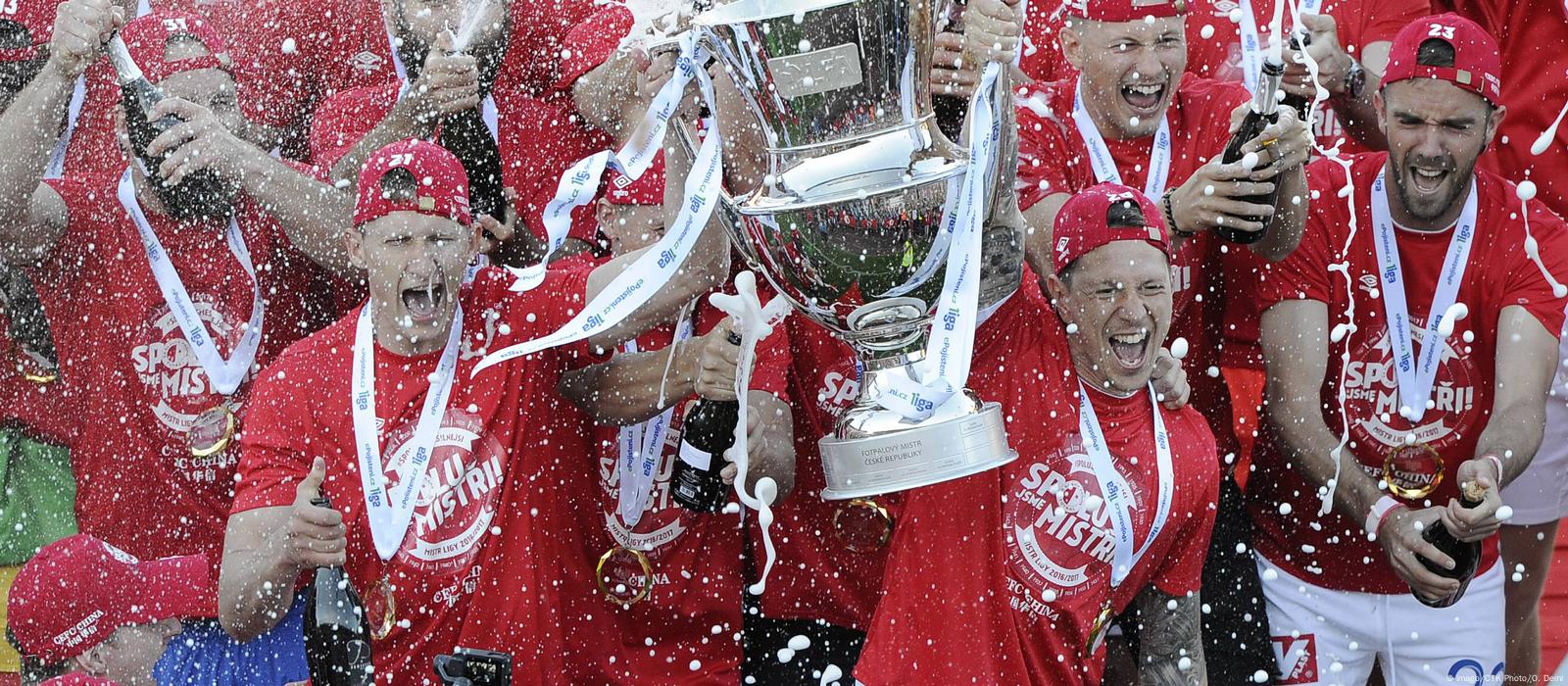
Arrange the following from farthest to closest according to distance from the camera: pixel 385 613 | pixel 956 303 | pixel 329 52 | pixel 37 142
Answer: pixel 329 52 → pixel 37 142 → pixel 385 613 → pixel 956 303

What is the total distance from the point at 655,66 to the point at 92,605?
2.11 metres

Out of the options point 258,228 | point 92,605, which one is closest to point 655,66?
point 258,228

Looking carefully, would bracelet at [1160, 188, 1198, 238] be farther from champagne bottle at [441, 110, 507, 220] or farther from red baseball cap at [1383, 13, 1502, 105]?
champagne bottle at [441, 110, 507, 220]

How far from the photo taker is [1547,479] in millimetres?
5055

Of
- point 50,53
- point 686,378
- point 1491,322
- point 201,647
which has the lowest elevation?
point 201,647

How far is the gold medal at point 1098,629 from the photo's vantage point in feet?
13.7

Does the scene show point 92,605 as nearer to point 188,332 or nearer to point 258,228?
point 188,332

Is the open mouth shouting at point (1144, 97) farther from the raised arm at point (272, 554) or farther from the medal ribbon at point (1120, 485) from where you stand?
the raised arm at point (272, 554)

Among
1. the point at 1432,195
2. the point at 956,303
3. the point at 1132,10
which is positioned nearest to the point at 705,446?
the point at 956,303

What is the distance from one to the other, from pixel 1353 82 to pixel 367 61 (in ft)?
8.99

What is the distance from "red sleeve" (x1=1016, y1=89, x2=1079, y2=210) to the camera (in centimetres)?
466

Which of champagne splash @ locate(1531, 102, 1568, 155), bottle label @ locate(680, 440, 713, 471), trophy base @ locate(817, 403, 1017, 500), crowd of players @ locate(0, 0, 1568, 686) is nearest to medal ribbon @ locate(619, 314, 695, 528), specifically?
crowd of players @ locate(0, 0, 1568, 686)

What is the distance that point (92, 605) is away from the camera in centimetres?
481

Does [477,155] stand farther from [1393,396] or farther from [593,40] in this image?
[1393,396]
